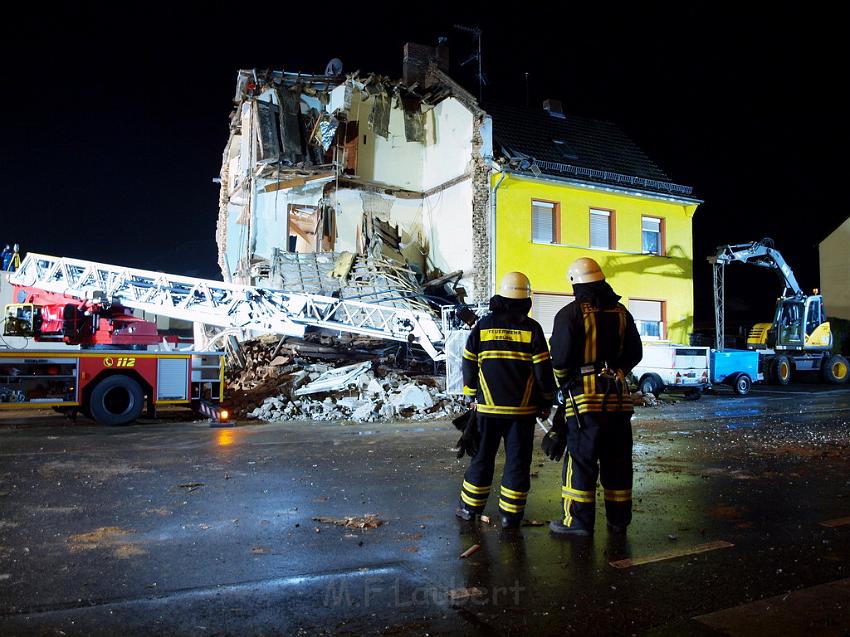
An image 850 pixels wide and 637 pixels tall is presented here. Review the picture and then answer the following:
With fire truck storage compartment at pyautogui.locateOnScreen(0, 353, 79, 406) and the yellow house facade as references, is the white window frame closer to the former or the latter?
the yellow house facade

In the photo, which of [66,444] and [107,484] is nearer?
[107,484]

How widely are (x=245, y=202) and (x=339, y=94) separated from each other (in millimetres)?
4583

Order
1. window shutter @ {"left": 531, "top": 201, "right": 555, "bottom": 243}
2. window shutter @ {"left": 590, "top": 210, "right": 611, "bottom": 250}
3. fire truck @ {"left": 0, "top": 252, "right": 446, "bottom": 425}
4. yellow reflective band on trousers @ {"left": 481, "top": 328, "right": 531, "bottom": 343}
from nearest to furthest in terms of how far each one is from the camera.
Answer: yellow reflective band on trousers @ {"left": 481, "top": 328, "right": 531, "bottom": 343} < fire truck @ {"left": 0, "top": 252, "right": 446, "bottom": 425} < window shutter @ {"left": 531, "top": 201, "right": 555, "bottom": 243} < window shutter @ {"left": 590, "top": 210, "right": 611, "bottom": 250}

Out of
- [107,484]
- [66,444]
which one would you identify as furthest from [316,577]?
[66,444]

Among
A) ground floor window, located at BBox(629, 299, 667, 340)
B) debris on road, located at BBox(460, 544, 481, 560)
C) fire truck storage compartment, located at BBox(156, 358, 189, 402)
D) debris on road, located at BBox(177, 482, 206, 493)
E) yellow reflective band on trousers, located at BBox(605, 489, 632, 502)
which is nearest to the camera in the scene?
debris on road, located at BBox(460, 544, 481, 560)

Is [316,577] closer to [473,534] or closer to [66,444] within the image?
[473,534]

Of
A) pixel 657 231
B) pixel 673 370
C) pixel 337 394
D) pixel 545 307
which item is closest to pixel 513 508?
pixel 337 394

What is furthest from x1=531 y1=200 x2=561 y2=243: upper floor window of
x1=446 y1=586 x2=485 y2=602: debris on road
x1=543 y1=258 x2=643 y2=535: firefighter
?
x1=446 y1=586 x2=485 y2=602: debris on road

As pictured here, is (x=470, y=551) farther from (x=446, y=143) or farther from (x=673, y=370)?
(x=446, y=143)

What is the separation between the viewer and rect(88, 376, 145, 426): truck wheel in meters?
11.5

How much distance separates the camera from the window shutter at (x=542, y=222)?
1966 centimetres

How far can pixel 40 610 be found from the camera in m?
3.16

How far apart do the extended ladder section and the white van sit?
6493mm

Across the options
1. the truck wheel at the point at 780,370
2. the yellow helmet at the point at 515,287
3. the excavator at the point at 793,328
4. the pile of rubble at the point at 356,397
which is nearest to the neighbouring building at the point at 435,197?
the excavator at the point at 793,328
